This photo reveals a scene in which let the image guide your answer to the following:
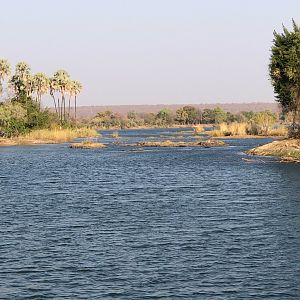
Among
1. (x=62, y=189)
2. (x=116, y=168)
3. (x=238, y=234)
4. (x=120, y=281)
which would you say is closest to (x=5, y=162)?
(x=116, y=168)

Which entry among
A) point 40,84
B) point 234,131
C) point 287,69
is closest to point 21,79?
point 40,84

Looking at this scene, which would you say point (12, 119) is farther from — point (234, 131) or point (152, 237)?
point (152, 237)

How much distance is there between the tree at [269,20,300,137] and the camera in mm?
75438

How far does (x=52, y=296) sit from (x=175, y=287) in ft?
12.1

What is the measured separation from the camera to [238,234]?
2756cm

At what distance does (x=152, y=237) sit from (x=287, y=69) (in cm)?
5278

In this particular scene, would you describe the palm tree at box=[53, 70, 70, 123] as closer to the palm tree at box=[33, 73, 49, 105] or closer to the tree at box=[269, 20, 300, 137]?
the palm tree at box=[33, 73, 49, 105]

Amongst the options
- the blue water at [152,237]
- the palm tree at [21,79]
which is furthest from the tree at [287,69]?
the palm tree at [21,79]

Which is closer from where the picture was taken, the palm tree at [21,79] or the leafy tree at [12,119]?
the leafy tree at [12,119]

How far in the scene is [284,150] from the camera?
73.1m

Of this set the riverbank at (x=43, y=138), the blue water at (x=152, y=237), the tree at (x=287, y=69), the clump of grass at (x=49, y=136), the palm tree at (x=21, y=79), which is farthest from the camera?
the palm tree at (x=21, y=79)

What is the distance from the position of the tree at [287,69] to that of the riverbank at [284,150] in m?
3.23

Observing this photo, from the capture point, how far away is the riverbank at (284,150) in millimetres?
67812

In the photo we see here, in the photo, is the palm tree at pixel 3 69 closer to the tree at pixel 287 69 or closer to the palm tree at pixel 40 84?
the palm tree at pixel 40 84
